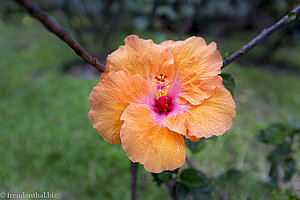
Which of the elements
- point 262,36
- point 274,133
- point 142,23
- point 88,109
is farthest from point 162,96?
point 142,23

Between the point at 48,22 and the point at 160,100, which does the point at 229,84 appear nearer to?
the point at 160,100

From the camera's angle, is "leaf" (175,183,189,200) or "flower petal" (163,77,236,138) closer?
"flower petal" (163,77,236,138)

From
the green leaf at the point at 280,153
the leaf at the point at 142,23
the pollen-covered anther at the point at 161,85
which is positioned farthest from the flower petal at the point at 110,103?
the leaf at the point at 142,23

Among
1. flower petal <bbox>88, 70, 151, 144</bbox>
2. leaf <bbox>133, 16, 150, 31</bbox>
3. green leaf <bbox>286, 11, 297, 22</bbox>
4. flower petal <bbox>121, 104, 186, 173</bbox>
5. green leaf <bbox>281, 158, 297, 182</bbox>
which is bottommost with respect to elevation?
green leaf <bbox>281, 158, 297, 182</bbox>

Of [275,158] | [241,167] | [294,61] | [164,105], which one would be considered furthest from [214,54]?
[294,61]

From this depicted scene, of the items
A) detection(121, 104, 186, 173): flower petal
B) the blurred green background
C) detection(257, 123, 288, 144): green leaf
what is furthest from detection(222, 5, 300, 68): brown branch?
the blurred green background

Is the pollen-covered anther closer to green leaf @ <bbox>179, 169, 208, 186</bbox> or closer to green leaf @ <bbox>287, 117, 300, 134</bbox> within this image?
green leaf @ <bbox>179, 169, 208, 186</bbox>
